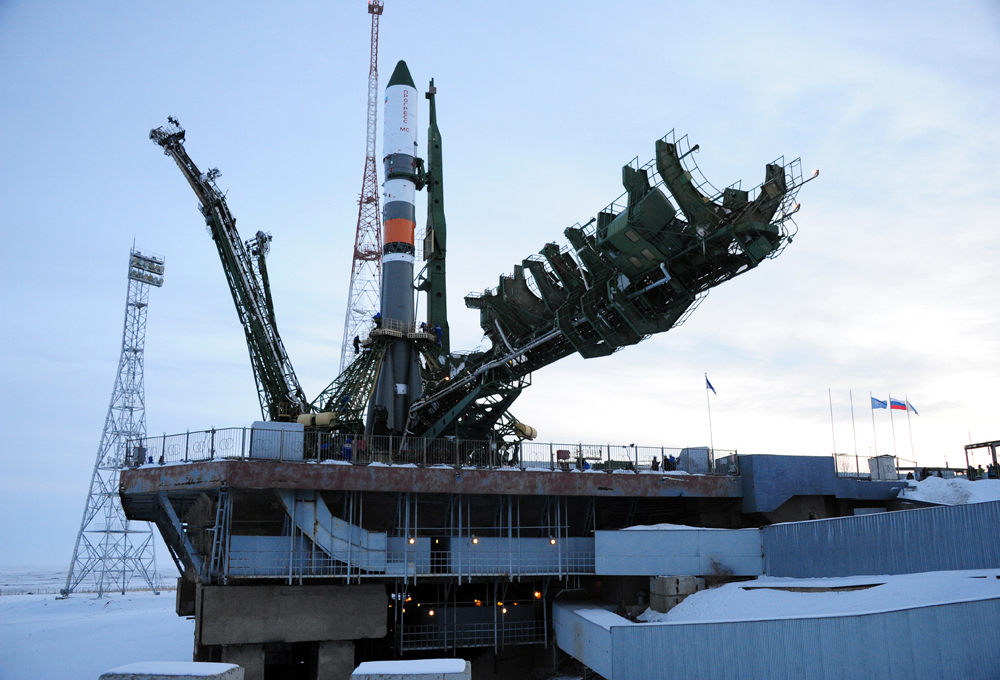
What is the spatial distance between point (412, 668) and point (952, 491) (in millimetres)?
32551

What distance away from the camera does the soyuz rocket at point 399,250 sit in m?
46.8

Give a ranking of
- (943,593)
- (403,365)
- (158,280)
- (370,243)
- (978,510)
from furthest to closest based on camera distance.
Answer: (158,280) → (370,243) → (403,365) → (978,510) → (943,593)

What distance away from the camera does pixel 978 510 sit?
24.1 metres

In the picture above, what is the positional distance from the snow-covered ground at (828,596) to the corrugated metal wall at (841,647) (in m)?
0.37

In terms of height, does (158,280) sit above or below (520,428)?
above

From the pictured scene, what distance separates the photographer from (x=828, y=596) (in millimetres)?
24453

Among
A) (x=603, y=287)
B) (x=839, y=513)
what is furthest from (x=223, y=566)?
(x=839, y=513)

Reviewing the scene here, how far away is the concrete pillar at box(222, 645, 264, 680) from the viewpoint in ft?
100

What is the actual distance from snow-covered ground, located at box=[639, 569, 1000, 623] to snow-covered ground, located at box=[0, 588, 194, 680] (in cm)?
2844

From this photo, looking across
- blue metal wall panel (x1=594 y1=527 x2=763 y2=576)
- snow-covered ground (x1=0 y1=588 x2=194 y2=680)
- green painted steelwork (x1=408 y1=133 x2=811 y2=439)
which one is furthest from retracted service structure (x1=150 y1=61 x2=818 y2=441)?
snow-covered ground (x1=0 y1=588 x2=194 y2=680)

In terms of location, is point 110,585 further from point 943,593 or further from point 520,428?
point 943,593

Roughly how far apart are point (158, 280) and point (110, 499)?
26006 millimetres

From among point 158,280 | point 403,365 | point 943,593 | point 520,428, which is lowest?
point 943,593

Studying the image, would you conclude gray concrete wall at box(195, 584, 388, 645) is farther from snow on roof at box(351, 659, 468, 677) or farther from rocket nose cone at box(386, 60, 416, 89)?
rocket nose cone at box(386, 60, 416, 89)
